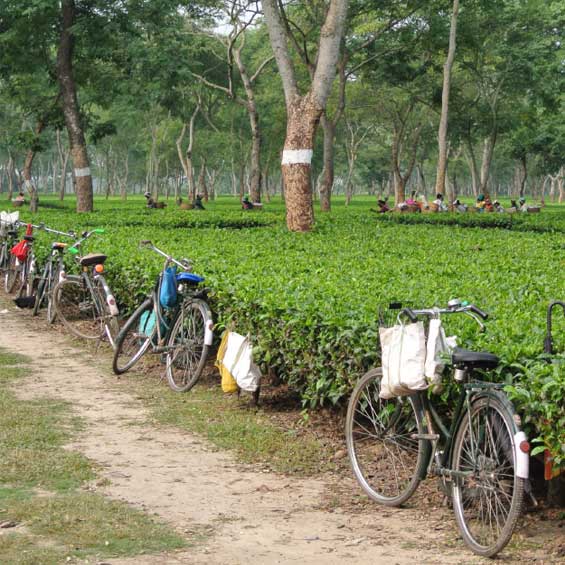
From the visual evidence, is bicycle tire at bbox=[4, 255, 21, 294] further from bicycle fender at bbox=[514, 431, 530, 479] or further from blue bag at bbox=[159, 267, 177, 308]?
bicycle fender at bbox=[514, 431, 530, 479]

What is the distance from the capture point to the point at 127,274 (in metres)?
10.0

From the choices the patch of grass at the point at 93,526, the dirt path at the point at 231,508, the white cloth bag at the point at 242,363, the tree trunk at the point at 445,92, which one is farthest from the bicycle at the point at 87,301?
the tree trunk at the point at 445,92

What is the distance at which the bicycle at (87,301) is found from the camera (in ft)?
32.5

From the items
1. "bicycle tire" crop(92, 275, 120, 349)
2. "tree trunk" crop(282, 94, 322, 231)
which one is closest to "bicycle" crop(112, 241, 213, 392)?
"bicycle tire" crop(92, 275, 120, 349)

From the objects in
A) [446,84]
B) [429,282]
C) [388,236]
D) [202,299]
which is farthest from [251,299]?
[446,84]

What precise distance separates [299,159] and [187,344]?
8.28 metres

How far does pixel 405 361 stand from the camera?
193 inches

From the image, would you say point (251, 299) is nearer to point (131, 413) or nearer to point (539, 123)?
point (131, 413)

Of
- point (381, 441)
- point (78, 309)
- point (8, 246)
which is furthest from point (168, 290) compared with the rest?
point (8, 246)

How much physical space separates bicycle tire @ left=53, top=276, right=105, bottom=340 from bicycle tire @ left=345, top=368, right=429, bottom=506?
4901mm

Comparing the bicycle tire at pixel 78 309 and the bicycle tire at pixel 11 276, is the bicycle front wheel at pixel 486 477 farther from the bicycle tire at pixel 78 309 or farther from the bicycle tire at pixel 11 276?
the bicycle tire at pixel 11 276

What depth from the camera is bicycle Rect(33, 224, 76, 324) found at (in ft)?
37.8

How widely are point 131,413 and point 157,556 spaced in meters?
3.03

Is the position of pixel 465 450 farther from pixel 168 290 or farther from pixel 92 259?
pixel 92 259
